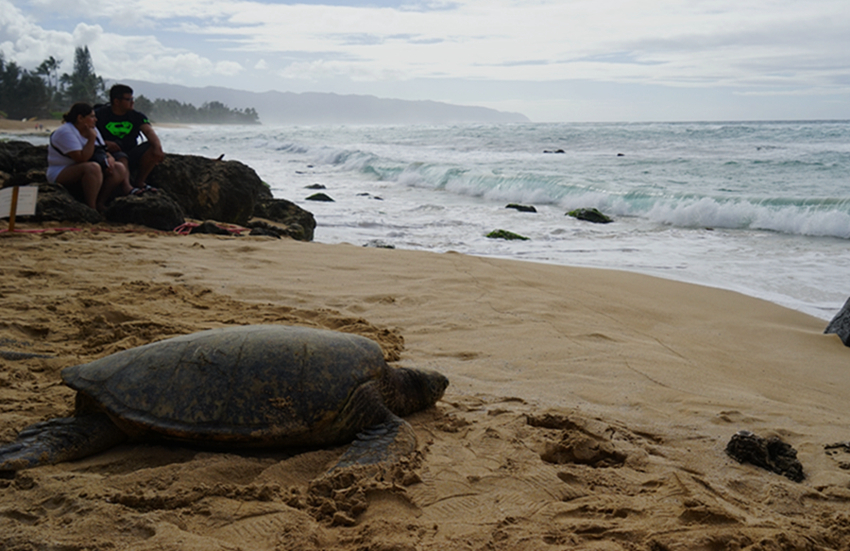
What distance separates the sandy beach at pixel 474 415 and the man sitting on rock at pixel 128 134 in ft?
7.13

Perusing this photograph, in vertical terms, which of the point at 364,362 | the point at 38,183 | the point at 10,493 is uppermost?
the point at 38,183

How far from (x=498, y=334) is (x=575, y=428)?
4.82ft

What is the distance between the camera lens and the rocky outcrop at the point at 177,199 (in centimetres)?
679

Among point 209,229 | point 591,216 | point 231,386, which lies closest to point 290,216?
point 209,229

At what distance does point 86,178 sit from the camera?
22.6ft

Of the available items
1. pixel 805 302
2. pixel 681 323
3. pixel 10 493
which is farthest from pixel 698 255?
pixel 10 493

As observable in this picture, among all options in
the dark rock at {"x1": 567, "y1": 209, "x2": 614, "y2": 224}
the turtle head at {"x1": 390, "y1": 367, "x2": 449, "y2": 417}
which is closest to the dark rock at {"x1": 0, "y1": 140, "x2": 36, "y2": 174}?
the turtle head at {"x1": 390, "y1": 367, "x2": 449, "y2": 417}

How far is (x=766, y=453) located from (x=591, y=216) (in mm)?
9513

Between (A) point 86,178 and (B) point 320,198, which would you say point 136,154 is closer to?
(A) point 86,178

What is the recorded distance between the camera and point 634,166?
2134cm

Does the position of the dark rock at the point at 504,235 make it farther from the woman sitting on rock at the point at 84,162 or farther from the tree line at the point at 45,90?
the tree line at the point at 45,90

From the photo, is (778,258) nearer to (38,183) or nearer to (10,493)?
(10,493)

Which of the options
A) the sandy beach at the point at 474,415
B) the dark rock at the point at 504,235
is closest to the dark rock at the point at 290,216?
the sandy beach at the point at 474,415

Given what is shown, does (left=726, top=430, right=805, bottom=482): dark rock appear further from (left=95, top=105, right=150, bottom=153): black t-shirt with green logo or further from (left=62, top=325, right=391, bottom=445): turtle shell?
(left=95, top=105, right=150, bottom=153): black t-shirt with green logo
